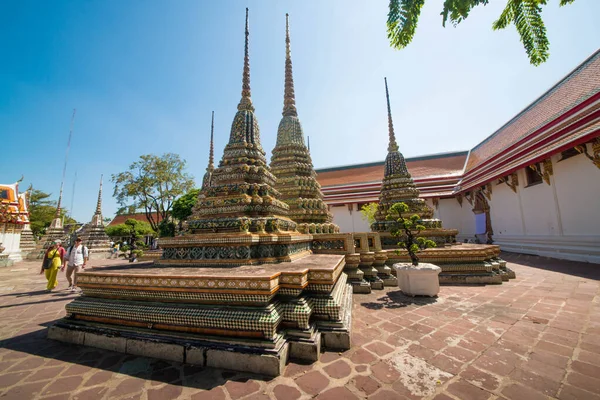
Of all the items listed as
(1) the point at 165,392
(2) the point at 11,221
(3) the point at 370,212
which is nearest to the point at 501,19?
(1) the point at 165,392

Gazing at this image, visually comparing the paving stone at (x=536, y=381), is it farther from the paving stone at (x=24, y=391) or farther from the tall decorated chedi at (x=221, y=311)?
the paving stone at (x=24, y=391)

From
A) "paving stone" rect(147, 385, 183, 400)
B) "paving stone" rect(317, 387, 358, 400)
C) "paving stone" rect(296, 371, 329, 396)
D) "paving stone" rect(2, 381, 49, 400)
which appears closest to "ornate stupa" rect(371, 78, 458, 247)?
"paving stone" rect(296, 371, 329, 396)

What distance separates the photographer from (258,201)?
4.97 meters

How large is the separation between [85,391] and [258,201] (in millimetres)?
3436

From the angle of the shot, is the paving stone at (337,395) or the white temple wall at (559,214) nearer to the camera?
the paving stone at (337,395)

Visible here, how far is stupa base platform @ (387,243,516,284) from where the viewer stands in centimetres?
666

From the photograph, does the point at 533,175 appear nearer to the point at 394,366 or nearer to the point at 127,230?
the point at 394,366

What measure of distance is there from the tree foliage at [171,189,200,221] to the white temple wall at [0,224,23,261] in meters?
11.1

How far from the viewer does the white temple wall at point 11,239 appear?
55.5ft

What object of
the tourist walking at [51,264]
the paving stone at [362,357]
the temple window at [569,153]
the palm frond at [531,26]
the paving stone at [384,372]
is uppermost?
the temple window at [569,153]

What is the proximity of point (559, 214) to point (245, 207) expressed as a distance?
45.4ft

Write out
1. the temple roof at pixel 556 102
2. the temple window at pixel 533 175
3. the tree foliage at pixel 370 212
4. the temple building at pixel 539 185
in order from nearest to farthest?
the temple building at pixel 539 185, the temple roof at pixel 556 102, the temple window at pixel 533 175, the tree foliage at pixel 370 212

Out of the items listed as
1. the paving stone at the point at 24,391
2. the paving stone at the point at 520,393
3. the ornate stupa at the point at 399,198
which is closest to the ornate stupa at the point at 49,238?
the paving stone at the point at 24,391

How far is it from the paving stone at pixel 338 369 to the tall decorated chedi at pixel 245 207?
6.86ft
